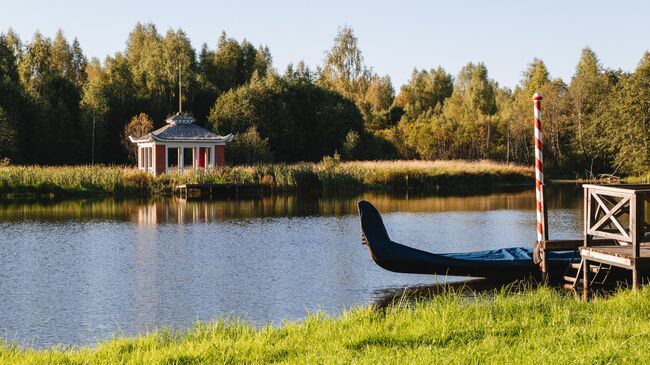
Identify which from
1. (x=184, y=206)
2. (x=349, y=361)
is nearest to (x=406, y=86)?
(x=184, y=206)

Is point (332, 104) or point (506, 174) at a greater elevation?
point (332, 104)

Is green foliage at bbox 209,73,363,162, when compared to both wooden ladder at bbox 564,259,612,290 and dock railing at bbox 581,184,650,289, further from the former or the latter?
dock railing at bbox 581,184,650,289

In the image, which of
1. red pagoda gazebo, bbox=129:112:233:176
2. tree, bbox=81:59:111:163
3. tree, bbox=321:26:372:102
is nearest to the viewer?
red pagoda gazebo, bbox=129:112:233:176

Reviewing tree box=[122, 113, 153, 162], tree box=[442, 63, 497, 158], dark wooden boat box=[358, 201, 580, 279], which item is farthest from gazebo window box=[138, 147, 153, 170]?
dark wooden boat box=[358, 201, 580, 279]

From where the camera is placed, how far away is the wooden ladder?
39.4 feet

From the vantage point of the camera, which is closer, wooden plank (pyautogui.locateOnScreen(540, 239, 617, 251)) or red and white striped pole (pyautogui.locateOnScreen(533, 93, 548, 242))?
red and white striped pole (pyautogui.locateOnScreen(533, 93, 548, 242))

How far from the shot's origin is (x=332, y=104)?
57.4 meters

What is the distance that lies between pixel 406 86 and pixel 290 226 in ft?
223

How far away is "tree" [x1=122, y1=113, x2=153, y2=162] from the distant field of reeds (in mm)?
8237

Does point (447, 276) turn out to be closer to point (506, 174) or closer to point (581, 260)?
point (581, 260)

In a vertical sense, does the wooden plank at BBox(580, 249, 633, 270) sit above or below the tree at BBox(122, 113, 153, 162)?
below

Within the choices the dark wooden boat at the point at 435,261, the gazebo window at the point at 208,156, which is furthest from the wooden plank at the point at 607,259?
the gazebo window at the point at 208,156

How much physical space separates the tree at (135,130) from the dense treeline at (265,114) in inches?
21.3

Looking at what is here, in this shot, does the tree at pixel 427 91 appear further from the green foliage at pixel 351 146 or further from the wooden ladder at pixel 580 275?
the wooden ladder at pixel 580 275
